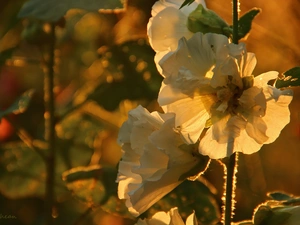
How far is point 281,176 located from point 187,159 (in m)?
1.05

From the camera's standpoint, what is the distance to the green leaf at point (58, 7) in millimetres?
966

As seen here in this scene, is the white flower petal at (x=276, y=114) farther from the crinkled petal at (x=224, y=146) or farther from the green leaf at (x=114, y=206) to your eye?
the green leaf at (x=114, y=206)

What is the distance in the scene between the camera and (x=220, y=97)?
765 millimetres

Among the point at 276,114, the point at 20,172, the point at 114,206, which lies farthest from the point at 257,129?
the point at 20,172

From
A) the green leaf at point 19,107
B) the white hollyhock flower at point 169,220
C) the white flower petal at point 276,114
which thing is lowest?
the green leaf at point 19,107

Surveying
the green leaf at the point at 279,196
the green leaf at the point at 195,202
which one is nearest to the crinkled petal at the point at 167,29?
the green leaf at the point at 279,196

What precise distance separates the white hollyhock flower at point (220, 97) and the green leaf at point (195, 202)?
347mm

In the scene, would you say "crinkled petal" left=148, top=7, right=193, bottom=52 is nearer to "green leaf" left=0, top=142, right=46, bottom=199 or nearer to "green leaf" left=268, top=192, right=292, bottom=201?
"green leaf" left=268, top=192, right=292, bottom=201

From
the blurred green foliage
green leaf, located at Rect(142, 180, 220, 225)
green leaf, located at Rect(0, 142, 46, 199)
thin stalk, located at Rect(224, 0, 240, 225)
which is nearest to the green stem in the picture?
thin stalk, located at Rect(224, 0, 240, 225)

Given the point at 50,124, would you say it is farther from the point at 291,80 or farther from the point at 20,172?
the point at 291,80

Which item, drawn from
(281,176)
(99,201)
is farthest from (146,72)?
(281,176)

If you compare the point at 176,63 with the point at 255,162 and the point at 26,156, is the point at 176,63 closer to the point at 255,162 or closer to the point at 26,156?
the point at 26,156

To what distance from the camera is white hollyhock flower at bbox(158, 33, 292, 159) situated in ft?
2.37

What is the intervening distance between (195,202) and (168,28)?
0.34 m
